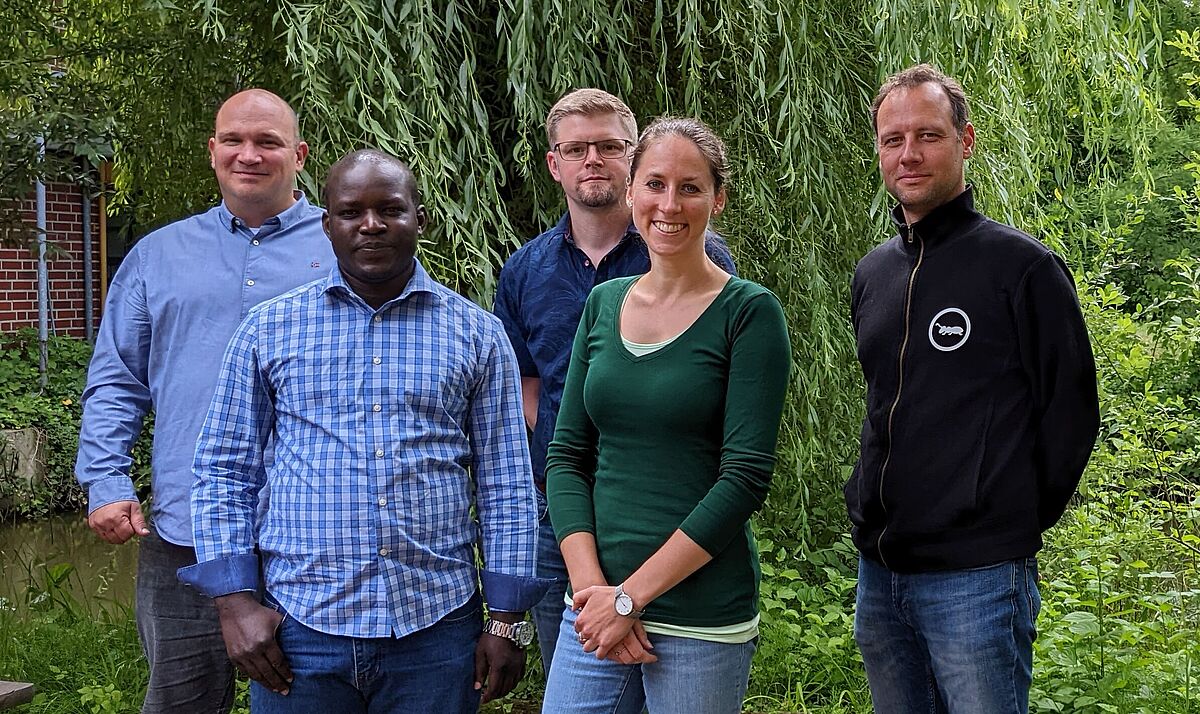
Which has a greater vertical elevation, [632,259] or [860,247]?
[860,247]

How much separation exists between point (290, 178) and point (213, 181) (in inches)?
103

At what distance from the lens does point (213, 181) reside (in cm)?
521

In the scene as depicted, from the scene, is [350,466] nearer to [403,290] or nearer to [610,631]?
[403,290]

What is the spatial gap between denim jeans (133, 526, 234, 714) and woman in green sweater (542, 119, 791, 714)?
97cm

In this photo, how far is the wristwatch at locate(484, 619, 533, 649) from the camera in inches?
84.7

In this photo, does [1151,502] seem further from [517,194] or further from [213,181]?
[213,181]

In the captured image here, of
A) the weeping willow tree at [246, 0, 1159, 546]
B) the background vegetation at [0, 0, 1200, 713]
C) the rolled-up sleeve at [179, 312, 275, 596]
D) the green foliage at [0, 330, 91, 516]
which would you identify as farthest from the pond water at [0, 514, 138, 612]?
the rolled-up sleeve at [179, 312, 275, 596]

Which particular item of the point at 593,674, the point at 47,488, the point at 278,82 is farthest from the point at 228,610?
the point at 47,488

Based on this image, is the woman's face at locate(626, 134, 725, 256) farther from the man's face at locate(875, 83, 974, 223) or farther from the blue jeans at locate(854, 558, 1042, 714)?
the blue jeans at locate(854, 558, 1042, 714)

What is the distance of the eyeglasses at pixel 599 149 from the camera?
2672mm

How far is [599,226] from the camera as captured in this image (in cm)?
273

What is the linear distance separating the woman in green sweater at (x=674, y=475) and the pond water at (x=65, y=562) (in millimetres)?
4241

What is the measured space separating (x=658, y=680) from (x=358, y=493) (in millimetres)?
578

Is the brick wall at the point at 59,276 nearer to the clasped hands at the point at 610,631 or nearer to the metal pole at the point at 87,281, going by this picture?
the metal pole at the point at 87,281
